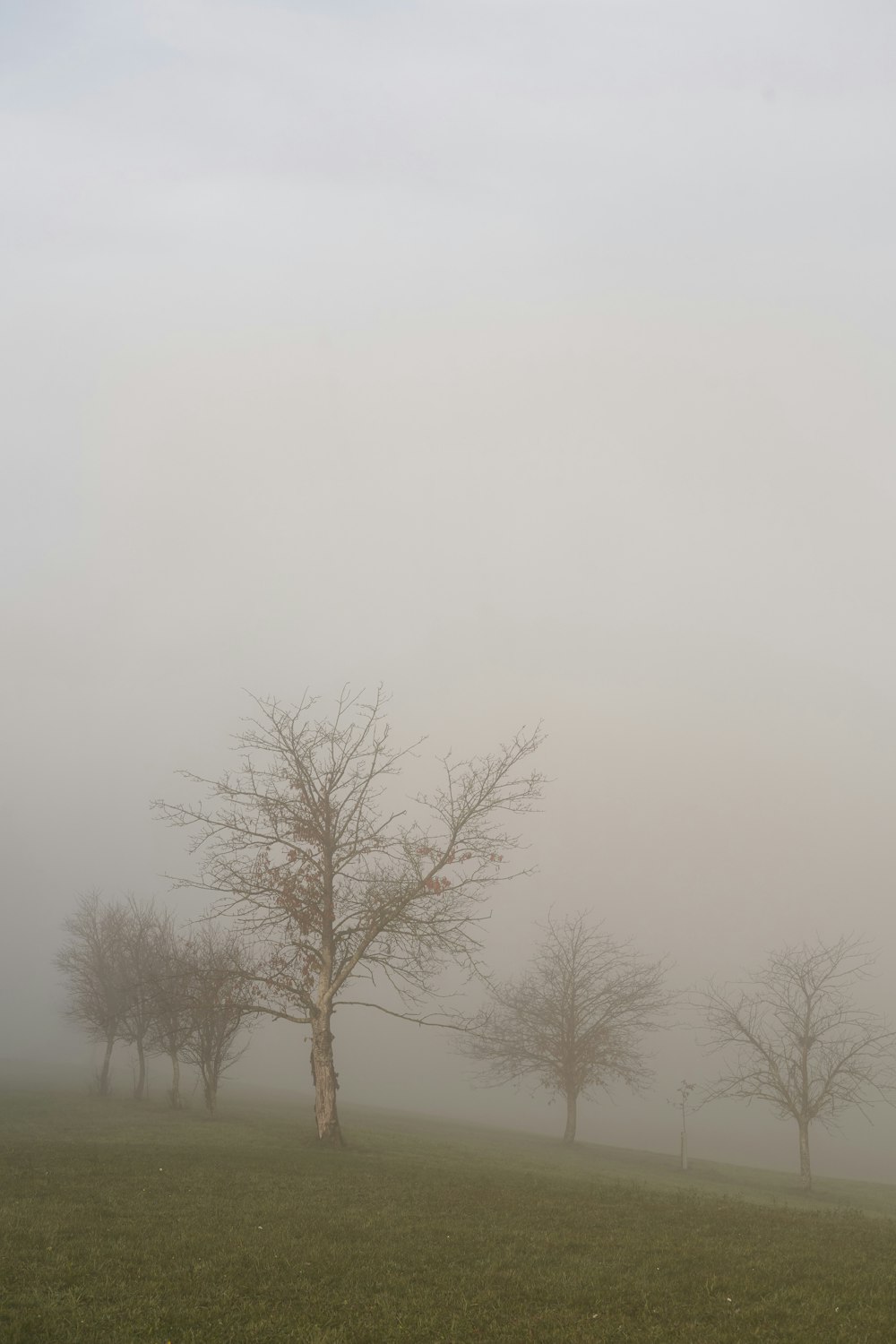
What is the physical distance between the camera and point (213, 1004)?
3094cm

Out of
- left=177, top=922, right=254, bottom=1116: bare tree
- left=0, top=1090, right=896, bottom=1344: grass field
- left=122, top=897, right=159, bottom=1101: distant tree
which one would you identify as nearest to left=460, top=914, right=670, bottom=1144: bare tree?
left=177, top=922, right=254, bottom=1116: bare tree

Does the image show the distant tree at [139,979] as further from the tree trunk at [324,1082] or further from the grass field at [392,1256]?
the grass field at [392,1256]

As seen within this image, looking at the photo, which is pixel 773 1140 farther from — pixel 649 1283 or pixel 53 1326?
pixel 53 1326

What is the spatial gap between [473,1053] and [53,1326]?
43.3m

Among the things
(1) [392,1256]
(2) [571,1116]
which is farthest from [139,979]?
(1) [392,1256]

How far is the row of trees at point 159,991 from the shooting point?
107ft

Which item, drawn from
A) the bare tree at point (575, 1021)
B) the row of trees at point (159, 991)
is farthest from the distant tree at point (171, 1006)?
the bare tree at point (575, 1021)

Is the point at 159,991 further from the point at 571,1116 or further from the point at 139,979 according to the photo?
the point at 571,1116

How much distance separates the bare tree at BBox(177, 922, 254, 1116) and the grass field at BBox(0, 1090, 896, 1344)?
19.3ft

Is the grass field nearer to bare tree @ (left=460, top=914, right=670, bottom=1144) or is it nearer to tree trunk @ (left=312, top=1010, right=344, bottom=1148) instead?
tree trunk @ (left=312, top=1010, right=344, bottom=1148)

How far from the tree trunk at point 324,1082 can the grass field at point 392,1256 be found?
9.19 feet

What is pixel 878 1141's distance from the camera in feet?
250

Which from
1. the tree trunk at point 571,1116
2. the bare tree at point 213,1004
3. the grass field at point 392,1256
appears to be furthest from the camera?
the tree trunk at point 571,1116

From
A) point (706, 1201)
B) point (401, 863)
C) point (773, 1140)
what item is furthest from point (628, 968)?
point (773, 1140)
